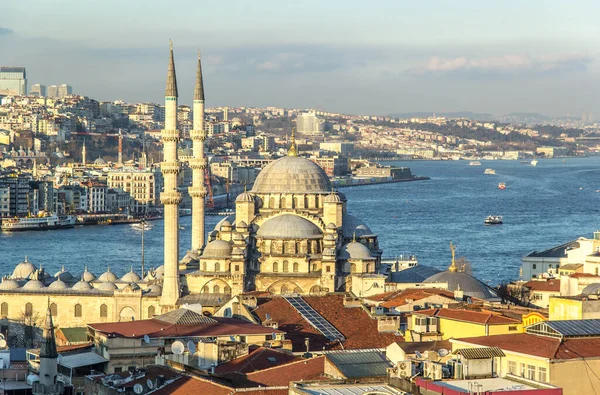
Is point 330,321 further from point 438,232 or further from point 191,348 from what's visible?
point 438,232

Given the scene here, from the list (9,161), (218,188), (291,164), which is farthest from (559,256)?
(9,161)

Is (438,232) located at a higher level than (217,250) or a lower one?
lower

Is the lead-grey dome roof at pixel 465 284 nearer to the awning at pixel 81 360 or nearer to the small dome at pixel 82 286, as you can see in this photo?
the small dome at pixel 82 286

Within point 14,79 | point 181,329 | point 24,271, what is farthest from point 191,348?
point 14,79

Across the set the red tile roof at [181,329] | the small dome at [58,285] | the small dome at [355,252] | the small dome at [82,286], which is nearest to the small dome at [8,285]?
the small dome at [58,285]

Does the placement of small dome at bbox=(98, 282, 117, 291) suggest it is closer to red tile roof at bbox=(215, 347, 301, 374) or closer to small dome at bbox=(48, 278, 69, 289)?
small dome at bbox=(48, 278, 69, 289)

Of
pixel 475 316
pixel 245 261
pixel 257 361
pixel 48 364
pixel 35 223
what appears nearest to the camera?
pixel 48 364

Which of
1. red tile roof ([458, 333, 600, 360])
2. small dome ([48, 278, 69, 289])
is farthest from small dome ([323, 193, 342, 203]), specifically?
red tile roof ([458, 333, 600, 360])
